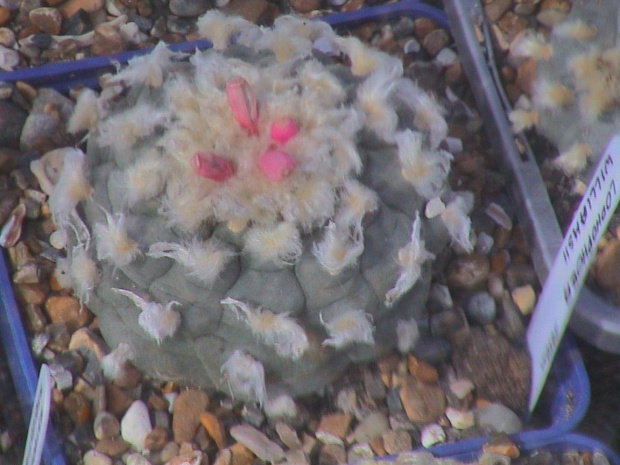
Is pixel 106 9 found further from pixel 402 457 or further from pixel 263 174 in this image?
pixel 402 457

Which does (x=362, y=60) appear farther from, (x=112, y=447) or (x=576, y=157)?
(x=112, y=447)

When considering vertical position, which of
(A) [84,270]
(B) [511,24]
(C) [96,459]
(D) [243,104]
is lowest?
(C) [96,459]

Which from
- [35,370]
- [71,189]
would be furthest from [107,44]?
[35,370]

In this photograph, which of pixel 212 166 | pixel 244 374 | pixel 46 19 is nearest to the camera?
pixel 212 166

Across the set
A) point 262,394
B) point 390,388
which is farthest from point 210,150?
point 390,388

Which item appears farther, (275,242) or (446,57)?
(446,57)

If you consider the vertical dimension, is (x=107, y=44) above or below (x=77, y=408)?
above

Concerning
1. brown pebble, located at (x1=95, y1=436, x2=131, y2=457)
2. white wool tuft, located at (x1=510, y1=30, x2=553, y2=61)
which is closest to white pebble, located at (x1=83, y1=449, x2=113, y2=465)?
brown pebble, located at (x1=95, y1=436, x2=131, y2=457)
